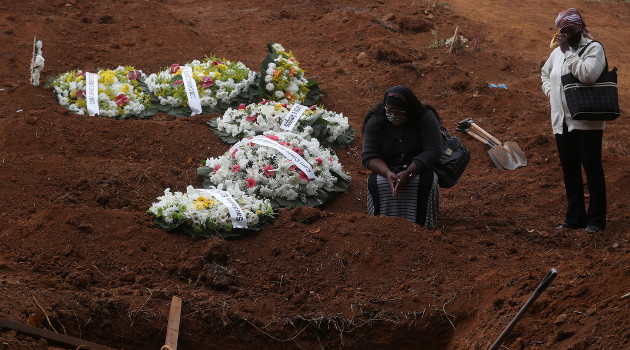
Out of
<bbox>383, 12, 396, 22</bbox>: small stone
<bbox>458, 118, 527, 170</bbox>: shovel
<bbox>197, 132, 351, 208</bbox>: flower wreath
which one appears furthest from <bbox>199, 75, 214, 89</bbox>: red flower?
<bbox>383, 12, 396, 22</bbox>: small stone

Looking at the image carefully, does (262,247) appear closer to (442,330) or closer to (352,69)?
(442,330)

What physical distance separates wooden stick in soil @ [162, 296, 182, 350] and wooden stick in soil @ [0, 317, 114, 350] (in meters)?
0.39

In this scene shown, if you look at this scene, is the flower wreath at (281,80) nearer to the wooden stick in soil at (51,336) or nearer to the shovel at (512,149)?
the shovel at (512,149)

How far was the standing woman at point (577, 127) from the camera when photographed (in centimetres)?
597

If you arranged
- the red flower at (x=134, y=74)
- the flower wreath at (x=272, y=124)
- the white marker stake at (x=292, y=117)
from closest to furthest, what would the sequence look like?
the white marker stake at (x=292, y=117)
the flower wreath at (x=272, y=124)
the red flower at (x=134, y=74)

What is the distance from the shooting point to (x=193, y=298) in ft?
16.0

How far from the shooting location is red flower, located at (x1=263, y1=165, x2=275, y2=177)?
6.60 m

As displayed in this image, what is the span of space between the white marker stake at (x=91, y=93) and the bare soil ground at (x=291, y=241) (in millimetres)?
223

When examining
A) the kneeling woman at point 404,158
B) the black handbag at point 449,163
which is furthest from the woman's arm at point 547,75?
the kneeling woman at point 404,158

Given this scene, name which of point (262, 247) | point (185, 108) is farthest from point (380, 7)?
point (262, 247)

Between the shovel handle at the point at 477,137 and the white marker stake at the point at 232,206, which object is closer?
the white marker stake at the point at 232,206

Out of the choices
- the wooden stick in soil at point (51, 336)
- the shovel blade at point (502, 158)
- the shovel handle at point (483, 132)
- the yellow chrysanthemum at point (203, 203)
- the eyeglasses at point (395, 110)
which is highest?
the eyeglasses at point (395, 110)

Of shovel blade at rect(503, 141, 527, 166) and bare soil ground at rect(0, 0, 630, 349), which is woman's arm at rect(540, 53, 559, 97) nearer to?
bare soil ground at rect(0, 0, 630, 349)

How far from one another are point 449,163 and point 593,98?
1189 mm
